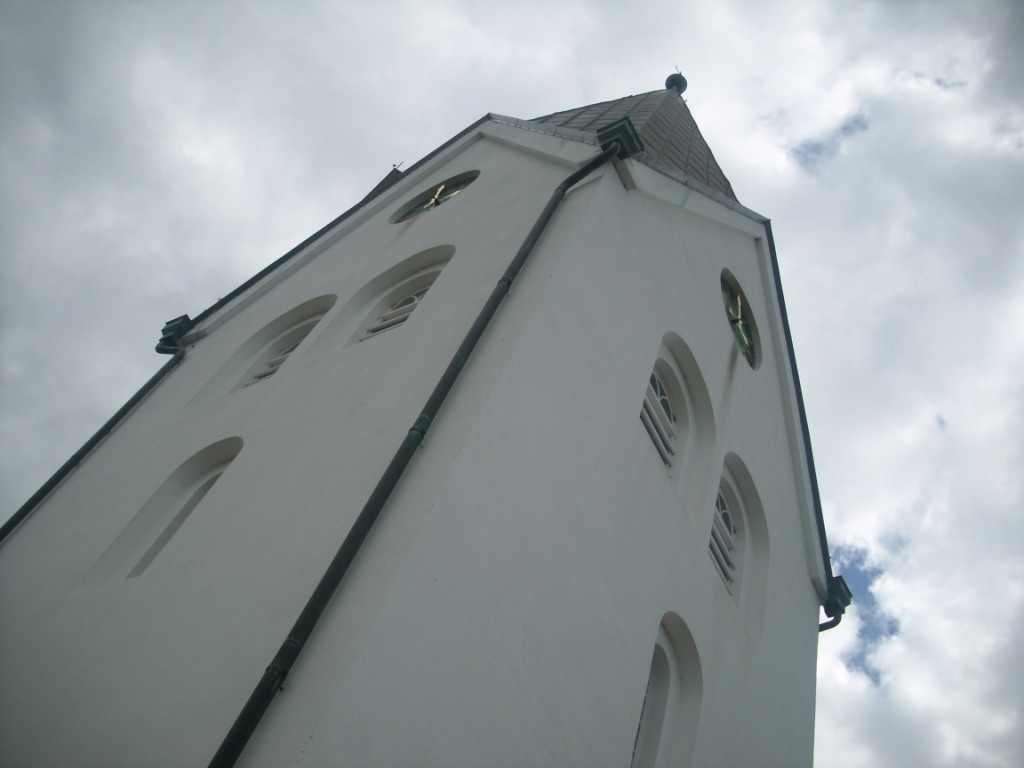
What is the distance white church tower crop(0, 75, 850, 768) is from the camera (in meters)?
3.89

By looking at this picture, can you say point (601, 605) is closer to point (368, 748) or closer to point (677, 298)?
point (368, 748)

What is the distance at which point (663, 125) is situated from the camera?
659 inches

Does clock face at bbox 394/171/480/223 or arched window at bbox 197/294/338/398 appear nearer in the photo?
arched window at bbox 197/294/338/398

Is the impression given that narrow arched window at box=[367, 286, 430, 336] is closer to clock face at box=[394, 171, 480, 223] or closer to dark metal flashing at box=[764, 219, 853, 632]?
clock face at box=[394, 171, 480, 223]

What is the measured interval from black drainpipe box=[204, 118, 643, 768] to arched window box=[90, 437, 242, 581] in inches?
88.2

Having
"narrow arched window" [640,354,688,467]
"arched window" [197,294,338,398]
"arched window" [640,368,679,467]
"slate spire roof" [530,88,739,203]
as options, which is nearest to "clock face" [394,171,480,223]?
"arched window" [197,294,338,398]

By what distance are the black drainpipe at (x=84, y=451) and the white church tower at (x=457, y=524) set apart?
4 centimetres

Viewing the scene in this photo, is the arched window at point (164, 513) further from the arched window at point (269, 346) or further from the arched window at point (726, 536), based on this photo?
the arched window at point (726, 536)

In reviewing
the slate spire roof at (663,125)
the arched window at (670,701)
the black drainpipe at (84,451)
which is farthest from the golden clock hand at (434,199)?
the arched window at (670,701)

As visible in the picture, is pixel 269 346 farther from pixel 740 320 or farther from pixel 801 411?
pixel 801 411

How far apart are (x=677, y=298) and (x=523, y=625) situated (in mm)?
4714

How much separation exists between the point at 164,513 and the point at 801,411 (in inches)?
337

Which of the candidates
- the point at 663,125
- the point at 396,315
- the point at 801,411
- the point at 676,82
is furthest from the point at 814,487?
the point at 676,82

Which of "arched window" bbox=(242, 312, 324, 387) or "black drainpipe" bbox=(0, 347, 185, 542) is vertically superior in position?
"arched window" bbox=(242, 312, 324, 387)
